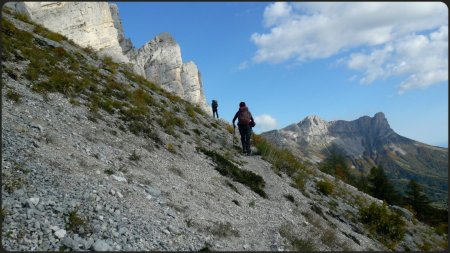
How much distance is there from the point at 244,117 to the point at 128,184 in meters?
10.2

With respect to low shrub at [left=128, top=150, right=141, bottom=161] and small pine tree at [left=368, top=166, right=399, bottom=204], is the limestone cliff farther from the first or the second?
small pine tree at [left=368, top=166, right=399, bottom=204]

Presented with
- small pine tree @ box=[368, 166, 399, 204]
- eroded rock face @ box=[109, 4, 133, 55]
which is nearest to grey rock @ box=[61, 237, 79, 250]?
small pine tree @ box=[368, 166, 399, 204]

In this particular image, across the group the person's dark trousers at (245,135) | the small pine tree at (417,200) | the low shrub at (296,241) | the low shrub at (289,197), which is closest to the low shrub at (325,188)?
the person's dark trousers at (245,135)

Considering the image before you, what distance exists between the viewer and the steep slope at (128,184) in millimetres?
8766

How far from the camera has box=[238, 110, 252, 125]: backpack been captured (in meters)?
20.4

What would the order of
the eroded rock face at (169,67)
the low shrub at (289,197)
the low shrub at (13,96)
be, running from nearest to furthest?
the low shrub at (13,96) → the low shrub at (289,197) → the eroded rock face at (169,67)

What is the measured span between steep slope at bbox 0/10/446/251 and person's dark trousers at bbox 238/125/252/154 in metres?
0.93

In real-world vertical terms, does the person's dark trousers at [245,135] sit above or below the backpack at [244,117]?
below

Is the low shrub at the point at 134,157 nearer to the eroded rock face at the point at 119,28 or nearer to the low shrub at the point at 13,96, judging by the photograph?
the low shrub at the point at 13,96

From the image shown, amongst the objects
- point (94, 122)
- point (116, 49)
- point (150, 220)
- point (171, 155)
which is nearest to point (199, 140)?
point (171, 155)

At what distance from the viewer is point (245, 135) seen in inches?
841

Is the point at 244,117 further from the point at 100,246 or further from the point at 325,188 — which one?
the point at 100,246

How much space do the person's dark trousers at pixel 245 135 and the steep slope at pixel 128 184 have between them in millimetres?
925

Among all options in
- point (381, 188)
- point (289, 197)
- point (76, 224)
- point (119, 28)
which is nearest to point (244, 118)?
point (289, 197)
